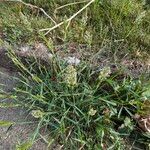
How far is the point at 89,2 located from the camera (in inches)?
108

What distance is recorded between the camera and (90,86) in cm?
250

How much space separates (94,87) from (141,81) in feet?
0.85

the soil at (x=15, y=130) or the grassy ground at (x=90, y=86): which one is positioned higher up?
the grassy ground at (x=90, y=86)

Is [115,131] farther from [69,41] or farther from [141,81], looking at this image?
[69,41]

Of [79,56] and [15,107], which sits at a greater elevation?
[79,56]

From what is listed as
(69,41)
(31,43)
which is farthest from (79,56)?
(31,43)

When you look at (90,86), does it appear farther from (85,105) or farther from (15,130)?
(15,130)

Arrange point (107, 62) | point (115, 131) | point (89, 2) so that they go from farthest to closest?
1. point (89, 2)
2. point (107, 62)
3. point (115, 131)

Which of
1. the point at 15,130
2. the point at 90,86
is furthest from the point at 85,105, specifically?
the point at 15,130

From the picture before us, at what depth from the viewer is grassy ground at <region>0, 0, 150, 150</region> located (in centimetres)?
239

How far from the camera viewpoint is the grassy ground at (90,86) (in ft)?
7.83

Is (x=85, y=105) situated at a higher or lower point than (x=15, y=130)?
higher

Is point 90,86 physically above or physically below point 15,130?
above

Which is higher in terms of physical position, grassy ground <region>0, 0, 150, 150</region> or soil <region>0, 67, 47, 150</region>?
grassy ground <region>0, 0, 150, 150</region>
